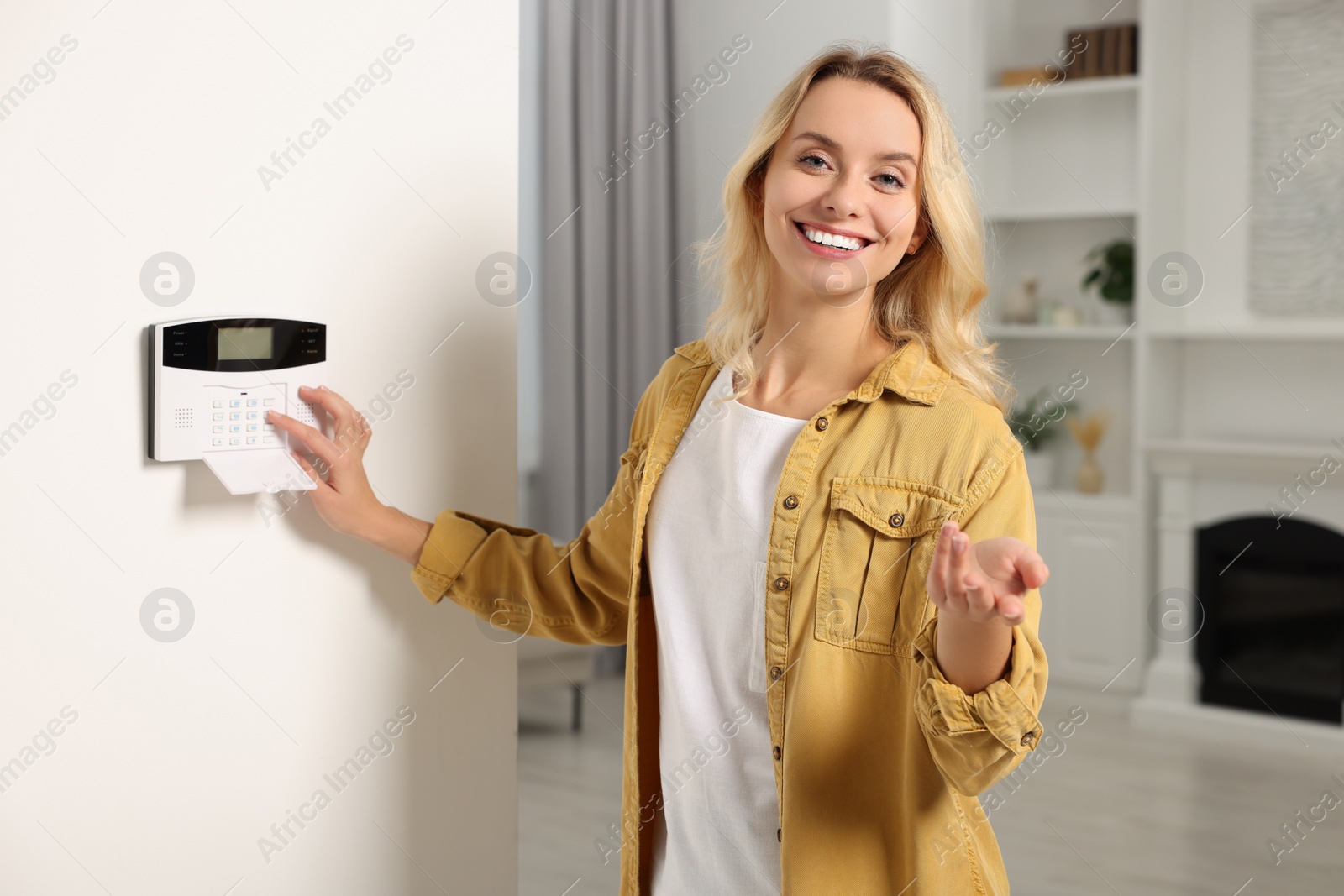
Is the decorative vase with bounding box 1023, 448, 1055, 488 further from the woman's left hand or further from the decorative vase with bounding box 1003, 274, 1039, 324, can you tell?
the woman's left hand

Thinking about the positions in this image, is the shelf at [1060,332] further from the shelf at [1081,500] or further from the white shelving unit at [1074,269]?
the shelf at [1081,500]

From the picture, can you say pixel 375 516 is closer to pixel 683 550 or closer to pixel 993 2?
pixel 683 550

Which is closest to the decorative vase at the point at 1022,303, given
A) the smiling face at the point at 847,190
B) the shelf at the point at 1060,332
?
the shelf at the point at 1060,332

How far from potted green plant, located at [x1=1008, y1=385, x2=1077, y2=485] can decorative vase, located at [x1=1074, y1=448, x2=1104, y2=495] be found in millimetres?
127

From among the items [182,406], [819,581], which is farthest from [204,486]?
[819,581]

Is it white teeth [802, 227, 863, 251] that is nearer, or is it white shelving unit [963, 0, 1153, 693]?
white teeth [802, 227, 863, 251]

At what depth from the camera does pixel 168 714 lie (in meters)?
0.92

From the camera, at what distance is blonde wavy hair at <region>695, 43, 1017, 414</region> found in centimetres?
111

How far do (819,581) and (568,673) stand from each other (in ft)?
9.07

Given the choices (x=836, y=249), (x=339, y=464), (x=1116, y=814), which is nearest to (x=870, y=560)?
(x=836, y=249)

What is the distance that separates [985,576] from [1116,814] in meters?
2.57

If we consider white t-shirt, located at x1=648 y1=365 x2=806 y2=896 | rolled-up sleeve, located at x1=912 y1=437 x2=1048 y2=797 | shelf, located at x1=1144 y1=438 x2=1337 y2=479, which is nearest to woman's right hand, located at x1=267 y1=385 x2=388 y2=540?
white t-shirt, located at x1=648 y1=365 x2=806 y2=896

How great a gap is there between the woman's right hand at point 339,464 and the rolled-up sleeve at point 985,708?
53cm

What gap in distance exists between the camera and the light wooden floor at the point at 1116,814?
260 cm
